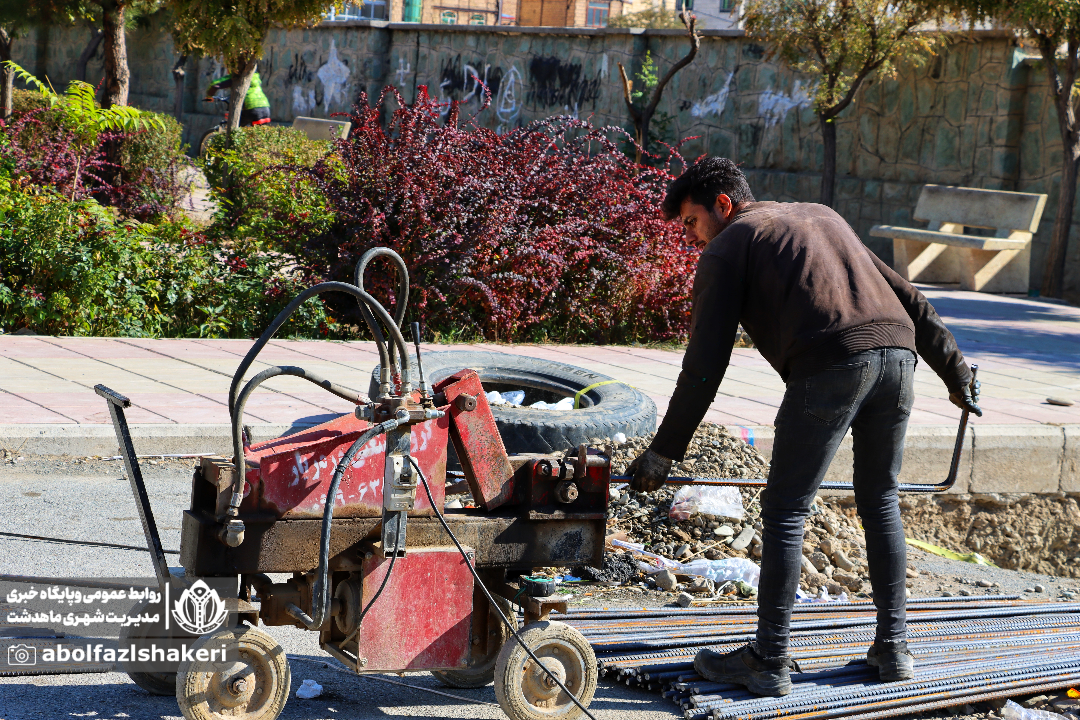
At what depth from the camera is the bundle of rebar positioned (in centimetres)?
329

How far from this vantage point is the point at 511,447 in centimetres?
538

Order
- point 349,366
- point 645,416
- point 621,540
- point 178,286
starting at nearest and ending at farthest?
point 621,540 < point 645,416 < point 349,366 < point 178,286

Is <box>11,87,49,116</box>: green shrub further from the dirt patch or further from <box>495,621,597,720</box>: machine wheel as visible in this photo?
<box>495,621,597,720</box>: machine wheel

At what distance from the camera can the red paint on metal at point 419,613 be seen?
2900 mm

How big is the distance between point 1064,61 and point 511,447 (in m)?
10.4

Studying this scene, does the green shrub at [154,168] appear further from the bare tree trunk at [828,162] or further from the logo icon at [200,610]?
the logo icon at [200,610]

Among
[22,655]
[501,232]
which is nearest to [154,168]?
[501,232]

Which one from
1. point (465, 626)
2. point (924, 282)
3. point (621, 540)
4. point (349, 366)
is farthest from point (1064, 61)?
point (465, 626)

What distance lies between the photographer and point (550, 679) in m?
3.04

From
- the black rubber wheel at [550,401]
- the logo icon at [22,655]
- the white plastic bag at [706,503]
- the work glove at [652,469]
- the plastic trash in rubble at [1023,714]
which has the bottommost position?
the plastic trash in rubble at [1023,714]

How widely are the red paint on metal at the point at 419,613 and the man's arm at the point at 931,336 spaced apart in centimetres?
165

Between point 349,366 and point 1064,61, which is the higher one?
point 1064,61

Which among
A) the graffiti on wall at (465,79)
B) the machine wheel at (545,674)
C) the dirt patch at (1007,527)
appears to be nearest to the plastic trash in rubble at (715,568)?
the machine wheel at (545,674)

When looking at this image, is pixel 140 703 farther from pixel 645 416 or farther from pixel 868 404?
pixel 645 416
